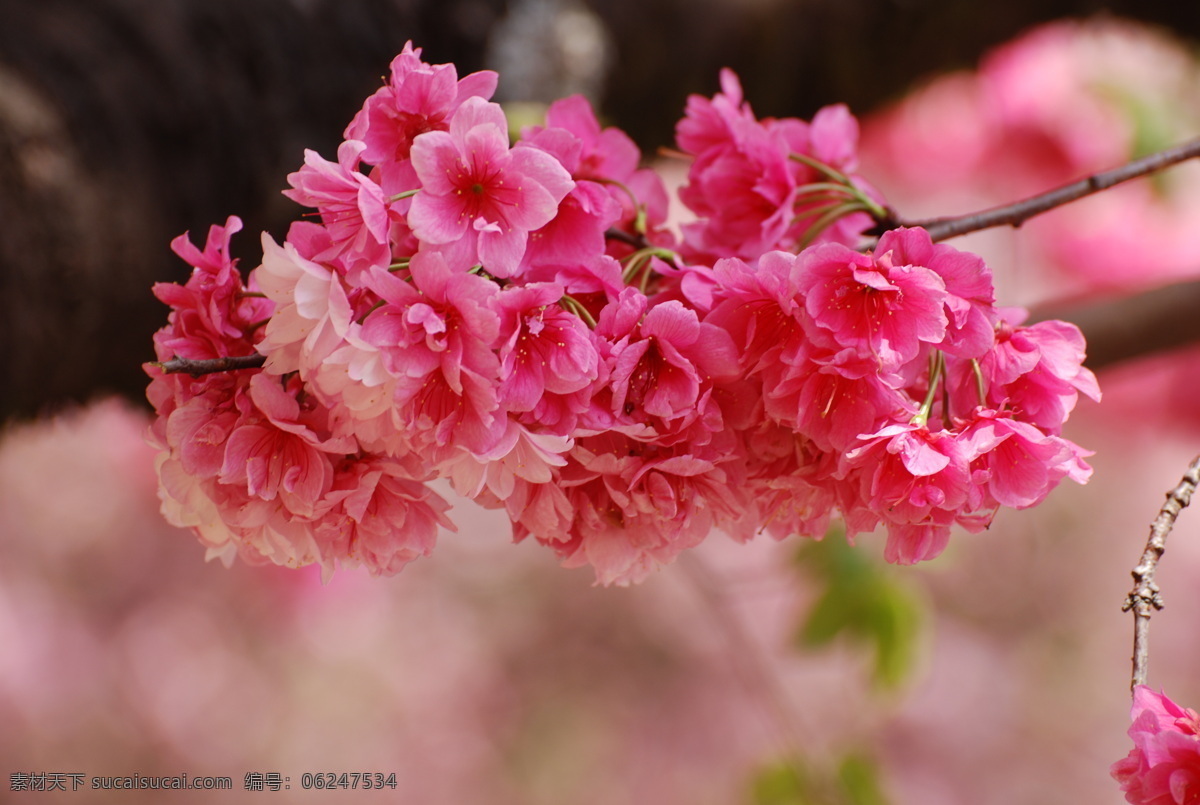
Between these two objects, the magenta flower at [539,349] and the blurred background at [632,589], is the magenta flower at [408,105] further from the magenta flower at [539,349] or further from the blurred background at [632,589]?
the blurred background at [632,589]

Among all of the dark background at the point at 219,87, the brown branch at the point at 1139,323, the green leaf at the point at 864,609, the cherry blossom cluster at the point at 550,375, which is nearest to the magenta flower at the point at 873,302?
the cherry blossom cluster at the point at 550,375

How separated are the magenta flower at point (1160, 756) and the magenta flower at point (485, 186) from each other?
0.27 metres

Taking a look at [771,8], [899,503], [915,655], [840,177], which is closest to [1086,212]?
[771,8]

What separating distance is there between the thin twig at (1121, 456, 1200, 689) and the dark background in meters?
0.70

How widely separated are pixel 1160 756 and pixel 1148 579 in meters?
0.06

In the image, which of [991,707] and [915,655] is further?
[991,707]

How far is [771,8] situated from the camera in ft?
3.90

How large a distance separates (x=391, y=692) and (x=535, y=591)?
0.42m

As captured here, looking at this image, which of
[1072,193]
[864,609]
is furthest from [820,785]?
[1072,193]

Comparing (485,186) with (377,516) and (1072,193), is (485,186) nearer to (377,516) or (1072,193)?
(377,516)

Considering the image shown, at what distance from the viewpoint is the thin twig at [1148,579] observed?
0.35 m

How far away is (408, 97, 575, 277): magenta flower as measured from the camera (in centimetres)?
35

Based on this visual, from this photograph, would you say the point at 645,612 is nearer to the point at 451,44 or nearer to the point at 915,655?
the point at 915,655

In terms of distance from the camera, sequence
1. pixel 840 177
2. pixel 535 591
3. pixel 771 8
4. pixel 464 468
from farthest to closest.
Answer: pixel 535 591, pixel 771 8, pixel 840 177, pixel 464 468
